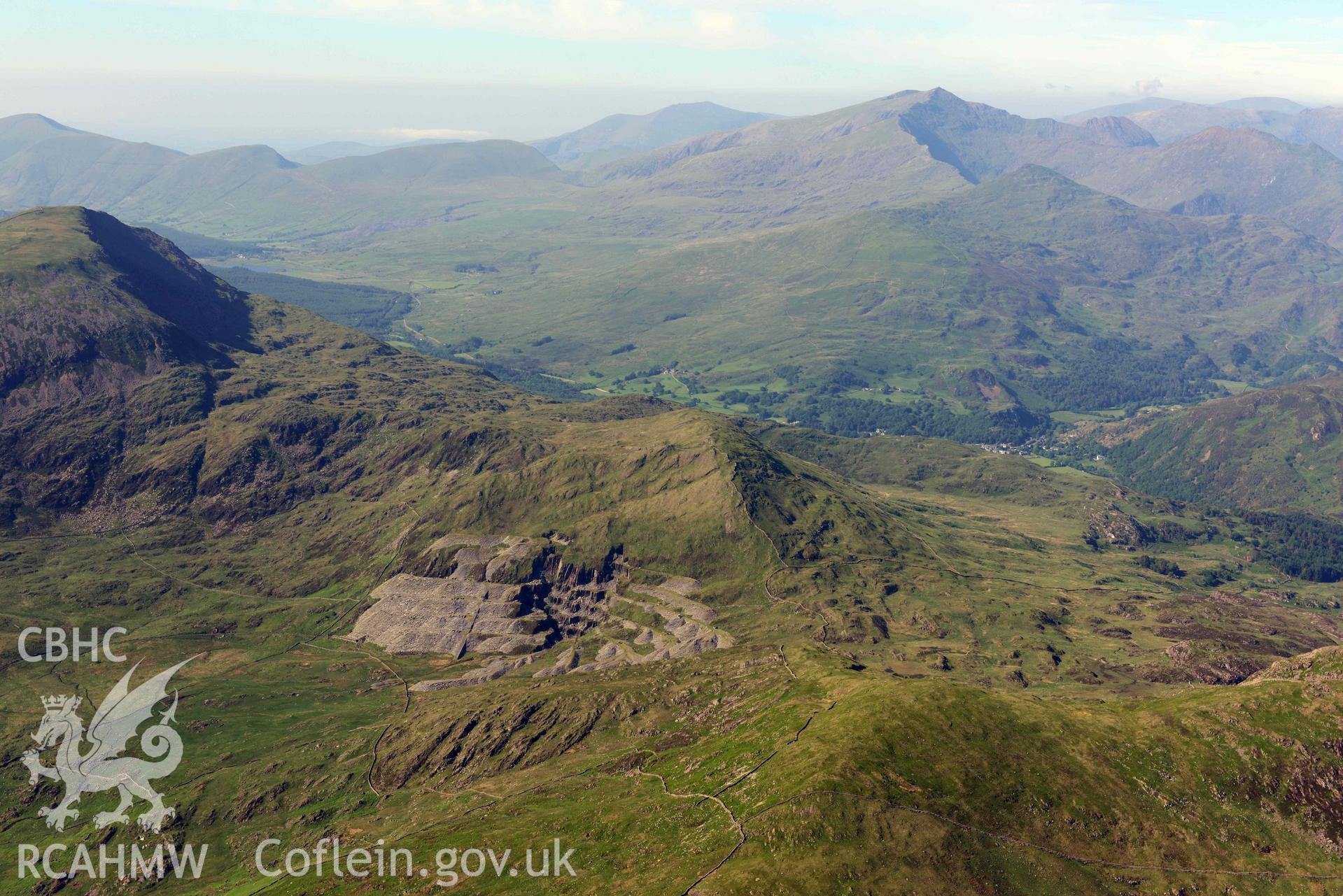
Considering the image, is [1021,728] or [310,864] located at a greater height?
[1021,728]

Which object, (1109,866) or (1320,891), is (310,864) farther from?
(1320,891)

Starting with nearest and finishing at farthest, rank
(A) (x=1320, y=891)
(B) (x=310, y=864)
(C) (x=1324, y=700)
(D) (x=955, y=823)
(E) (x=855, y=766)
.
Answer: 1. (A) (x=1320, y=891)
2. (D) (x=955, y=823)
3. (E) (x=855, y=766)
4. (C) (x=1324, y=700)
5. (B) (x=310, y=864)

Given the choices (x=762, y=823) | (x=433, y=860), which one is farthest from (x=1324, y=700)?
(x=433, y=860)

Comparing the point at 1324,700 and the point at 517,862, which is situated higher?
the point at 1324,700

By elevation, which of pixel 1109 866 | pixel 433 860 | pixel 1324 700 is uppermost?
pixel 1324 700

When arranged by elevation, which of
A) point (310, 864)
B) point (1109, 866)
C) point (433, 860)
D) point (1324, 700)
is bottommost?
point (310, 864)

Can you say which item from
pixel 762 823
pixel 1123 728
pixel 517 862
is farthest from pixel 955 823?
pixel 517 862

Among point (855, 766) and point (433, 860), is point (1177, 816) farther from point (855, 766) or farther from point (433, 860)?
point (433, 860)

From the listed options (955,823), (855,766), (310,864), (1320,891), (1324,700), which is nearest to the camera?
(1320,891)

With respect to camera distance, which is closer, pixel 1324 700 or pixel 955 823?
pixel 955 823
